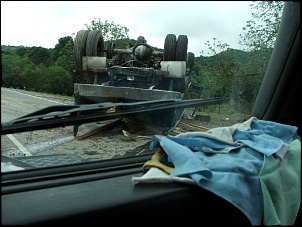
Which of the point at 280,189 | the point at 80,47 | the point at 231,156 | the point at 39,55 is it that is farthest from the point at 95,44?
the point at 280,189

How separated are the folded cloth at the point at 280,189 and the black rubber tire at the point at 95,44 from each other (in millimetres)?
1142

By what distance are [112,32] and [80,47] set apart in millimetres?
199

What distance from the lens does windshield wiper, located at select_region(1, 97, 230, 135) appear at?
1.55 meters

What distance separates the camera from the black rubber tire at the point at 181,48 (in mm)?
2014

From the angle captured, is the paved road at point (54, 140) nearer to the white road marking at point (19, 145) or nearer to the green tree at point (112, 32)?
the white road marking at point (19, 145)

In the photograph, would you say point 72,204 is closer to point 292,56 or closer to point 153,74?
point 153,74

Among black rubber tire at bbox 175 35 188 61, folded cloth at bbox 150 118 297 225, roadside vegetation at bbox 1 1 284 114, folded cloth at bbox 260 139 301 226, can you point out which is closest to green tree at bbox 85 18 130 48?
roadside vegetation at bbox 1 1 284 114

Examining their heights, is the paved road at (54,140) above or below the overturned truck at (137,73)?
below

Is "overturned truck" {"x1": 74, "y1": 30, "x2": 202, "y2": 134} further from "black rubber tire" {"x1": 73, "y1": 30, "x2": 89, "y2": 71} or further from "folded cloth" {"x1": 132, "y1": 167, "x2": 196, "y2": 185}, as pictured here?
"folded cloth" {"x1": 132, "y1": 167, "x2": 196, "y2": 185}

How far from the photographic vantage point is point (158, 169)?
177cm

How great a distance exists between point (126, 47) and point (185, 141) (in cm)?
79

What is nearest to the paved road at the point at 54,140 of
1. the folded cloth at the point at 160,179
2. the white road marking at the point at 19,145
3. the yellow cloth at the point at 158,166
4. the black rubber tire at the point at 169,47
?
the white road marking at the point at 19,145

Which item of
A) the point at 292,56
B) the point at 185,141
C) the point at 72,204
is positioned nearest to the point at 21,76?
the point at 72,204

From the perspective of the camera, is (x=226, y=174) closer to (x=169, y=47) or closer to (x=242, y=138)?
(x=242, y=138)
